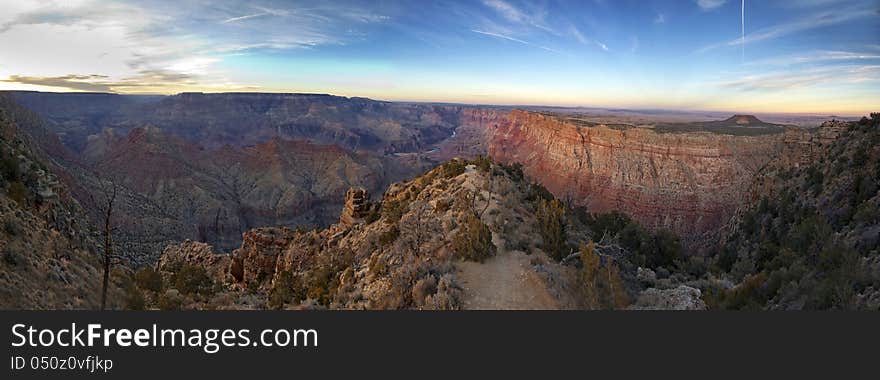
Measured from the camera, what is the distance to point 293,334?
470 centimetres

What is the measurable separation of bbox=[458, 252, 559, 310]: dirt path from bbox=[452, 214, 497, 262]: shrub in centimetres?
19

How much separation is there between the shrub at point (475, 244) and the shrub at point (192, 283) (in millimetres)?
8054

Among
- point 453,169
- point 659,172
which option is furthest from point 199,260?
point 659,172

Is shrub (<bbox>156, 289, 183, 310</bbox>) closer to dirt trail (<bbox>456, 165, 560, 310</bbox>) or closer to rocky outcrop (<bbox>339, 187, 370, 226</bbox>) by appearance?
dirt trail (<bbox>456, 165, 560, 310</bbox>)

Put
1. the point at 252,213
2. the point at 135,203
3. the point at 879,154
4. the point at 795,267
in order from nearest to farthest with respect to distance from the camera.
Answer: the point at 795,267 → the point at 879,154 → the point at 135,203 → the point at 252,213

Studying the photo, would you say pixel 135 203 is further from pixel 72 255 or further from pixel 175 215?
pixel 72 255

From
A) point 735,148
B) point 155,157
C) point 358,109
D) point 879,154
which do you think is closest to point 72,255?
point 879,154

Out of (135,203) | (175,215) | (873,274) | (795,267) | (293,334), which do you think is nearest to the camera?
(293,334)

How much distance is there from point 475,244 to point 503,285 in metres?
1.65

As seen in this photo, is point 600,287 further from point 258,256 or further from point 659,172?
point 659,172

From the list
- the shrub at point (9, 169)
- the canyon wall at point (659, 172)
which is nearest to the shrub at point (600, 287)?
the shrub at point (9, 169)

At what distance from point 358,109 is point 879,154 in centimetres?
15737

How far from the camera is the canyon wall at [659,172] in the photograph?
38.8m

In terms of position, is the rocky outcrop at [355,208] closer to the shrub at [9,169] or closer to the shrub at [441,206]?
the shrub at [441,206]
